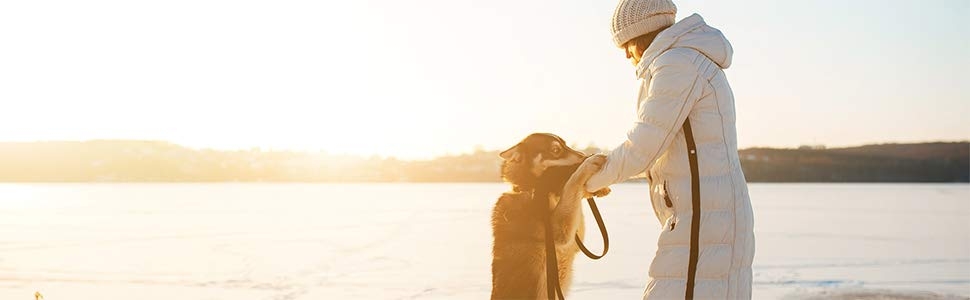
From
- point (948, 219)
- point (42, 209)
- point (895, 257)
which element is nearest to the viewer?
point (895, 257)

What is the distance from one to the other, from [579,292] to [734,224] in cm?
517

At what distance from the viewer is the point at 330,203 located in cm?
2430

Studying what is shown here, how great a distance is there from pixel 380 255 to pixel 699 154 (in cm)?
842

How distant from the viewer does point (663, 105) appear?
2.68m

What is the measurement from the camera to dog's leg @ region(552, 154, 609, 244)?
3100 millimetres

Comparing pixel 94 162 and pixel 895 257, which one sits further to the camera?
pixel 94 162

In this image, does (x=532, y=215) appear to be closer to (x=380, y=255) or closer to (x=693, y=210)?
(x=693, y=210)

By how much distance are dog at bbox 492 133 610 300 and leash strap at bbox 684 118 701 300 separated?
69cm

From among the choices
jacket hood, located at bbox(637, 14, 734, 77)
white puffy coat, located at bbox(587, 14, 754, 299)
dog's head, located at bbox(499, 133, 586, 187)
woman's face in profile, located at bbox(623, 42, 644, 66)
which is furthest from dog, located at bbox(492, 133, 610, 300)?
jacket hood, located at bbox(637, 14, 734, 77)

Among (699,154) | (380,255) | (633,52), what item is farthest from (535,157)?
(380,255)

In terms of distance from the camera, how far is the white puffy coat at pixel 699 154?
266 centimetres

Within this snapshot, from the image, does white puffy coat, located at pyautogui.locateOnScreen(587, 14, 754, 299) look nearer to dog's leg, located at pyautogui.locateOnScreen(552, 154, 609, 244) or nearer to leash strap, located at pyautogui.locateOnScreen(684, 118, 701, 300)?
leash strap, located at pyautogui.locateOnScreen(684, 118, 701, 300)

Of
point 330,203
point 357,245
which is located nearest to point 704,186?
point 357,245

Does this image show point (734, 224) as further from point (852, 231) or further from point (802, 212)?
point (802, 212)
